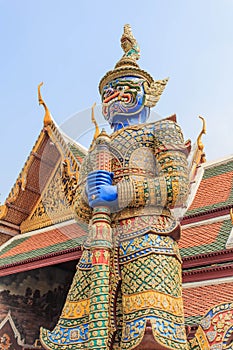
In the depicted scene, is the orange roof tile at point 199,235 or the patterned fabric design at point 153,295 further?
the orange roof tile at point 199,235

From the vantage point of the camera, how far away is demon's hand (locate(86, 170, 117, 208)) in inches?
116

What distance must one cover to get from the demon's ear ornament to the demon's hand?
0.84 metres

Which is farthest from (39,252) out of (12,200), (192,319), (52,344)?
(52,344)

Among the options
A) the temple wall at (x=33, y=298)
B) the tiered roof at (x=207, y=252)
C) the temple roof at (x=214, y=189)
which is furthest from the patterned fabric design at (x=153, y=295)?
the temple wall at (x=33, y=298)

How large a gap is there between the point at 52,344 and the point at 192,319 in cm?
146

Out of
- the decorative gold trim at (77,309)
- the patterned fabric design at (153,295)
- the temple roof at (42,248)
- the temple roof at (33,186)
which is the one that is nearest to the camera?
the patterned fabric design at (153,295)

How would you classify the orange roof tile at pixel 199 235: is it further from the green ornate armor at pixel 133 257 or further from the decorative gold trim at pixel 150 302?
the decorative gold trim at pixel 150 302

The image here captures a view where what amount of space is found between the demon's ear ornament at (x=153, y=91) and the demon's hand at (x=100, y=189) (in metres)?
0.84

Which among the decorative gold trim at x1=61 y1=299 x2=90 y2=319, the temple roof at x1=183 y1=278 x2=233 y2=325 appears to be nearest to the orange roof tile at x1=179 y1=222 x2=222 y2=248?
the temple roof at x1=183 y1=278 x2=233 y2=325

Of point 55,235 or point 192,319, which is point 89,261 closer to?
point 192,319

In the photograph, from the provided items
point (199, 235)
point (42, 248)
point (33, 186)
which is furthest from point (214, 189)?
point (33, 186)

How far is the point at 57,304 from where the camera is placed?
593 cm

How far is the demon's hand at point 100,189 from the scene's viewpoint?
9.67 feet

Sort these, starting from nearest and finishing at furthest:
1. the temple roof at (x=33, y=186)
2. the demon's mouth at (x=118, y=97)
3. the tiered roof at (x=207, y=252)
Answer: the demon's mouth at (x=118, y=97) < the tiered roof at (x=207, y=252) < the temple roof at (x=33, y=186)
